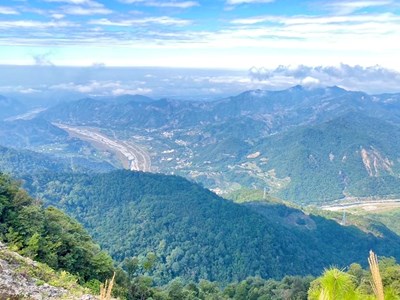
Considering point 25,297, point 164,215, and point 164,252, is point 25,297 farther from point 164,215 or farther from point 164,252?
point 164,215

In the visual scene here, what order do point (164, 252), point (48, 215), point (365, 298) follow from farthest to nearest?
point (164, 252)
point (48, 215)
point (365, 298)

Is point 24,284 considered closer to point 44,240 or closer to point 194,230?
point 44,240

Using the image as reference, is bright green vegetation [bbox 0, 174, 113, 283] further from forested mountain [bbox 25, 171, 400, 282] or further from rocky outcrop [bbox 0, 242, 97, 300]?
forested mountain [bbox 25, 171, 400, 282]

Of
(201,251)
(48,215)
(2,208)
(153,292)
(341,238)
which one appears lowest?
(341,238)

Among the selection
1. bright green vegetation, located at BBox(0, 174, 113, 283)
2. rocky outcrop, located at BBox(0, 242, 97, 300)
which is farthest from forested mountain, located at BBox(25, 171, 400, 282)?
rocky outcrop, located at BBox(0, 242, 97, 300)

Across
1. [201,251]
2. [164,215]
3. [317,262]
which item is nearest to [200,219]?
[164,215]

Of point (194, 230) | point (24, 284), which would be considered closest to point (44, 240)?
point (24, 284)

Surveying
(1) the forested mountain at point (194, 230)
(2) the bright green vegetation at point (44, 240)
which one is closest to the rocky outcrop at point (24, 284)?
(2) the bright green vegetation at point (44, 240)
